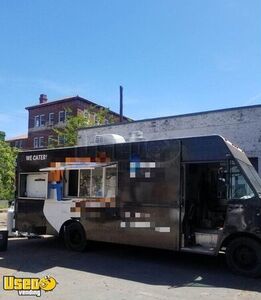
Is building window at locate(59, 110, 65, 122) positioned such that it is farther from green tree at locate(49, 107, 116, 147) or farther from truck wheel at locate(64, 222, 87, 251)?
truck wheel at locate(64, 222, 87, 251)

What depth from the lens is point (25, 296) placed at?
23.9ft

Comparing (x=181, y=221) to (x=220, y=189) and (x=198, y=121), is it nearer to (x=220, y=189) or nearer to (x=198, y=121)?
(x=220, y=189)

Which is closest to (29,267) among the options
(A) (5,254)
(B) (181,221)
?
(A) (5,254)

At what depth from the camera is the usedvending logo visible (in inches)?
303

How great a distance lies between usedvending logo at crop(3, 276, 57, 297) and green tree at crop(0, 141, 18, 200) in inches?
1255

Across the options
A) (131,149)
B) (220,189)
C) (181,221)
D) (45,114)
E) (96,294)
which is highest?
(45,114)

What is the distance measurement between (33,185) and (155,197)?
4.24m

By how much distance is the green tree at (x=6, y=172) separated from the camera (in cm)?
4025

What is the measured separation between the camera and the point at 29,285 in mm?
8078

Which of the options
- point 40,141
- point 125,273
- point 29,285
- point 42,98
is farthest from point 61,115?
point 29,285

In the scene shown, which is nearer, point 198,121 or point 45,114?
point 198,121

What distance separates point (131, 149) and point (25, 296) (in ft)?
15.8

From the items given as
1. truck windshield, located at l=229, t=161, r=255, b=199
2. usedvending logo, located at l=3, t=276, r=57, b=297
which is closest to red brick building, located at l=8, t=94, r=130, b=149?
truck windshield, located at l=229, t=161, r=255, b=199

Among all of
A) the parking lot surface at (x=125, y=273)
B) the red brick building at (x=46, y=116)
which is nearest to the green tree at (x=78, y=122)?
the red brick building at (x=46, y=116)
